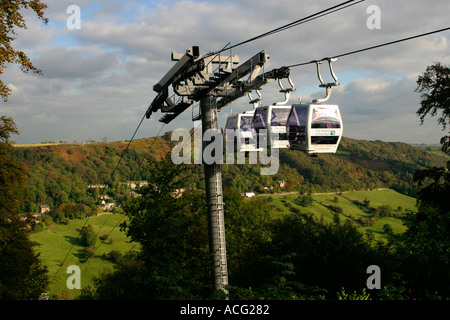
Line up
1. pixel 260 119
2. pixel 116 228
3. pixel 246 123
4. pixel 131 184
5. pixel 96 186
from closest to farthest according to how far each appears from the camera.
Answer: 1. pixel 260 119
2. pixel 246 123
3. pixel 116 228
4. pixel 131 184
5. pixel 96 186

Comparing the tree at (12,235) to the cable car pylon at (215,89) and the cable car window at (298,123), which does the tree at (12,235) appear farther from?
the cable car window at (298,123)

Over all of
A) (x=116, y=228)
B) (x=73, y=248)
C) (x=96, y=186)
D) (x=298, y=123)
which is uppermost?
(x=298, y=123)

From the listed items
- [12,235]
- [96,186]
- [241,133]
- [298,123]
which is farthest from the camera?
[96,186]

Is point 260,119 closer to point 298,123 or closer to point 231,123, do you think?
point 298,123

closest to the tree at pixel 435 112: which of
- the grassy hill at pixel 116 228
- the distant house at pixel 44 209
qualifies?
the grassy hill at pixel 116 228

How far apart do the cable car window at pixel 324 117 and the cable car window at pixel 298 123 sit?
31 cm

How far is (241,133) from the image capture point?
53.1 feet

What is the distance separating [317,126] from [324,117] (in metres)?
0.38

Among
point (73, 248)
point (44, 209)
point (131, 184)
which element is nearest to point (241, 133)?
point (73, 248)

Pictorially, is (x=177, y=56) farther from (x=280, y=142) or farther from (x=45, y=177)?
(x=45, y=177)

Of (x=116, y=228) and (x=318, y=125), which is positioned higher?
(x=318, y=125)

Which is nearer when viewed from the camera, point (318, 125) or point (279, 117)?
point (318, 125)

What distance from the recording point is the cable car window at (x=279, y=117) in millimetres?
13617
